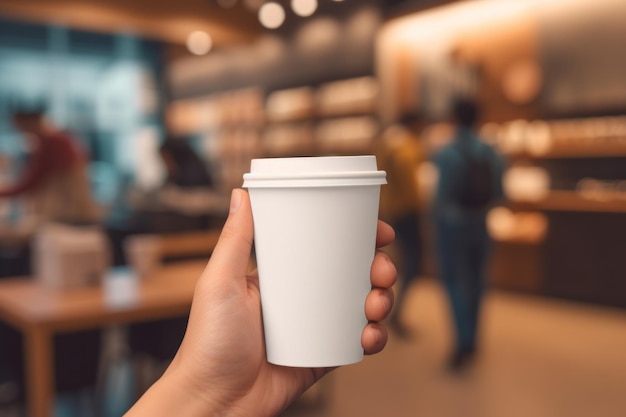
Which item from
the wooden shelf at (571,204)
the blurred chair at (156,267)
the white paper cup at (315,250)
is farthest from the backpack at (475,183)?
the white paper cup at (315,250)

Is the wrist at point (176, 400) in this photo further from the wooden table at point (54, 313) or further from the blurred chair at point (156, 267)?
the blurred chair at point (156, 267)

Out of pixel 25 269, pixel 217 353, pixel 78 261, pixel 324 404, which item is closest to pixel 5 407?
pixel 25 269

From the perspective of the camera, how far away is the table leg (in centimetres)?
193

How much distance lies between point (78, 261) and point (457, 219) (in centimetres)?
224

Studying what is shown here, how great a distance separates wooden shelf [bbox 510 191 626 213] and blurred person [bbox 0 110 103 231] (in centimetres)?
388

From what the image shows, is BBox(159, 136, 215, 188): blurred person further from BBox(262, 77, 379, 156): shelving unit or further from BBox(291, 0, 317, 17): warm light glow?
BBox(291, 0, 317, 17): warm light glow

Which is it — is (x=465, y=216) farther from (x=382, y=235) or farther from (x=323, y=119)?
(x=323, y=119)

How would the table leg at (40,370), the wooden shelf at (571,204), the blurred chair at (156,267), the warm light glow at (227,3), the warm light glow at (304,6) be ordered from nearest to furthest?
the table leg at (40,370)
the blurred chair at (156,267)
the wooden shelf at (571,204)
the warm light glow at (304,6)
the warm light glow at (227,3)

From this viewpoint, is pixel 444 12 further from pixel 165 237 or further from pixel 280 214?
pixel 280 214

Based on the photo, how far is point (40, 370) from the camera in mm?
1991

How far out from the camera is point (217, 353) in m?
0.90

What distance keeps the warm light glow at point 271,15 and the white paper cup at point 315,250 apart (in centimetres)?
729

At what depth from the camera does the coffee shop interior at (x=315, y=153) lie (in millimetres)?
2611

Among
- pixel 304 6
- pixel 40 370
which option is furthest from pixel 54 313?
pixel 304 6
